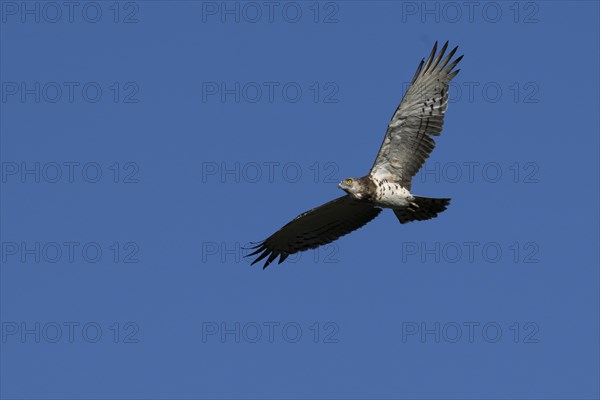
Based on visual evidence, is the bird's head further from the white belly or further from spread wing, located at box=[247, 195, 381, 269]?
spread wing, located at box=[247, 195, 381, 269]

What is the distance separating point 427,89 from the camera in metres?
20.2

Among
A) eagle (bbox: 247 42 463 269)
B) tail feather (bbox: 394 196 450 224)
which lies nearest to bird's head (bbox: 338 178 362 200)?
eagle (bbox: 247 42 463 269)

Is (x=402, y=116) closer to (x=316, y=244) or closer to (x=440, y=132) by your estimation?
(x=440, y=132)

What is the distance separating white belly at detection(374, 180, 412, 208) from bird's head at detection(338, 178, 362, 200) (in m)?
0.39

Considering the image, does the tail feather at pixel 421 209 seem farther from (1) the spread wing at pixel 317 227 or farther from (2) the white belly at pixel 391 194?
(1) the spread wing at pixel 317 227

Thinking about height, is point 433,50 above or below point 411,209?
above

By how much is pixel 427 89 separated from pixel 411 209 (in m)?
2.16

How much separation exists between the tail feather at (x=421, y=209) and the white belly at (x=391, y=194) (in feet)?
0.47

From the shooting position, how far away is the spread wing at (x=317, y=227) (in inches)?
859

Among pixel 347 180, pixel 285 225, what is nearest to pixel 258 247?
pixel 285 225

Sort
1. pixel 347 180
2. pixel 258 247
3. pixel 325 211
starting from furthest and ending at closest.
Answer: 1. pixel 258 247
2. pixel 325 211
3. pixel 347 180

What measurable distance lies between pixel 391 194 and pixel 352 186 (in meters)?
0.79

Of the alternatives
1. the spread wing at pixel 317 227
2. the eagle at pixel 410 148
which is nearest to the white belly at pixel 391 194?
the eagle at pixel 410 148

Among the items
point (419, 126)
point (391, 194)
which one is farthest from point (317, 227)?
point (419, 126)
